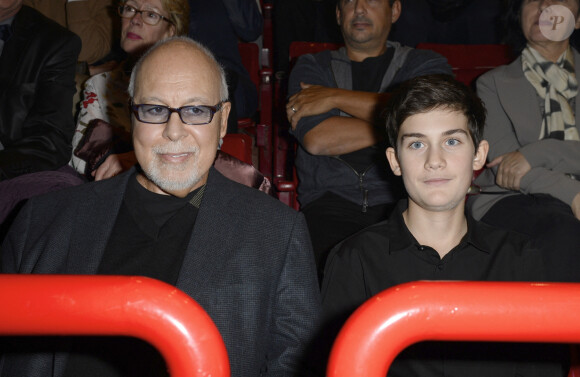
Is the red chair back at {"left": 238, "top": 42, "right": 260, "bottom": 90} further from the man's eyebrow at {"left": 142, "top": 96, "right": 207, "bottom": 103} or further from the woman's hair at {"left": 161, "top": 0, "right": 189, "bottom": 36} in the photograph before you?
the man's eyebrow at {"left": 142, "top": 96, "right": 207, "bottom": 103}

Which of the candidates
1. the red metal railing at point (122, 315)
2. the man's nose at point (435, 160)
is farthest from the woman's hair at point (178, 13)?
the red metal railing at point (122, 315)

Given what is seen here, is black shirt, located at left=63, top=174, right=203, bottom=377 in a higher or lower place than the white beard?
lower

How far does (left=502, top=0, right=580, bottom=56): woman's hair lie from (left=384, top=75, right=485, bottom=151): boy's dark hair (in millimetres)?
996

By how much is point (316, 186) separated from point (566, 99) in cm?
101

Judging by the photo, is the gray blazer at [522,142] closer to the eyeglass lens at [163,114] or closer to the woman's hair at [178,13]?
the eyeglass lens at [163,114]

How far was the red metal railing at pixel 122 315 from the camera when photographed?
0.54 meters

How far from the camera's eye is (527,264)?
132 cm

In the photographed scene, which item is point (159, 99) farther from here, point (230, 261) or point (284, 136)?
point (284, 136)

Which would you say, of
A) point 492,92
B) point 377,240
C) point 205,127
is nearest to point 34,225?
point 205,127

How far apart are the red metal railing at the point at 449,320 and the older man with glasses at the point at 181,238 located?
1.97ft

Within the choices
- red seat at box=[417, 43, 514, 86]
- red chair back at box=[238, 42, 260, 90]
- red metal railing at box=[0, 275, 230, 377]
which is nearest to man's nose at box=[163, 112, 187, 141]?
red metal railing at box=[0, 275, 230, 377]

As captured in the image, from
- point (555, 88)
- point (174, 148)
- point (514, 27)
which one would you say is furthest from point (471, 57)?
point (174, 148)

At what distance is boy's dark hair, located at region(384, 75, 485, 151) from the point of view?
142 cm

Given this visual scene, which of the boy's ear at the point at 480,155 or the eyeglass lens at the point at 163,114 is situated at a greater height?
A: the eyeglass lens at the point at 163,114
